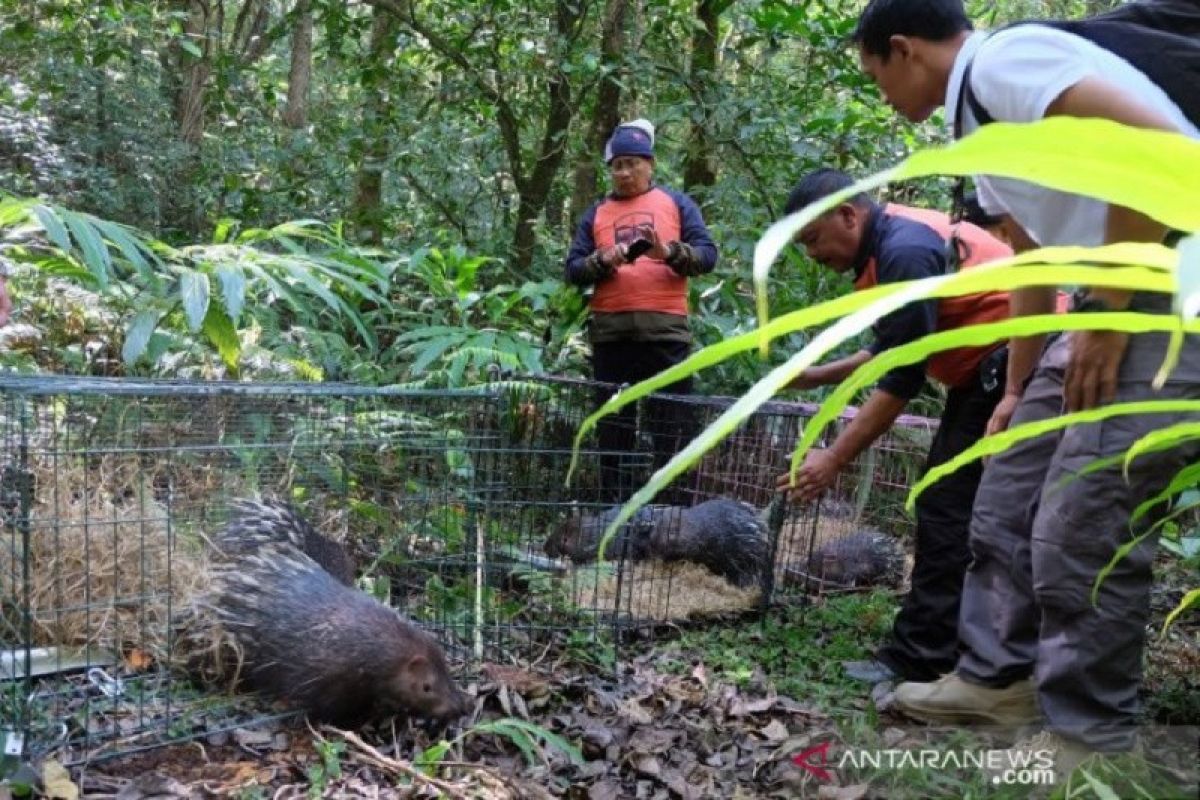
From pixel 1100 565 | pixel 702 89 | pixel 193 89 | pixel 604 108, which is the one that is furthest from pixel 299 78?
pixel 1100 565

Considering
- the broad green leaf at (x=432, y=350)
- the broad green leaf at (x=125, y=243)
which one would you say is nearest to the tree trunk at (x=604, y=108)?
the broad green leaf at (x=432, y=350)

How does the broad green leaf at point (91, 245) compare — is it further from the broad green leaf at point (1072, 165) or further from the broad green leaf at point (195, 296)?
the broad green leaf at point (1072, 165)

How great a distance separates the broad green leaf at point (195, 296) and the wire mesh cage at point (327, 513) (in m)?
0.41

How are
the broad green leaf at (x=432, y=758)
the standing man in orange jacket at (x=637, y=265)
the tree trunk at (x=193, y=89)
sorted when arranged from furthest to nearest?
the tree trunk at (x=193, y=89) < the standing man in orange jacket at (x=637, y=265) < the broad green leaf at (x=432, y=758)

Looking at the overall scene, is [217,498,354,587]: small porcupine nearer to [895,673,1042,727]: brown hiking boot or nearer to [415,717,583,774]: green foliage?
[415,717,583,774]: green foliage

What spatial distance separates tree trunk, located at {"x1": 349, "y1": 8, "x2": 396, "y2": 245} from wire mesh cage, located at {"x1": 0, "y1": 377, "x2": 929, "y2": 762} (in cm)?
460

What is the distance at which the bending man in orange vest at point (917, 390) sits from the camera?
10.9 feet

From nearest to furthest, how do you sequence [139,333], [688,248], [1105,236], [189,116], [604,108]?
1. [1105,236]
2. [139,333]
3. [688,248]
4. [604,108]
5. [189,116]

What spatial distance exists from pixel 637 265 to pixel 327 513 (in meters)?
2.12

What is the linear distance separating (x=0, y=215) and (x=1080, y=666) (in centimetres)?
296

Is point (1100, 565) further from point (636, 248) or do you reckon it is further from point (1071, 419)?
point (636, 248)

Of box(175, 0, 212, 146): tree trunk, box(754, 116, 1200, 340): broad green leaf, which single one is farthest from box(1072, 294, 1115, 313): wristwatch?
box(175, 0, 212, 146): tree trunk

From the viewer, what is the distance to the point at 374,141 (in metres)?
8.57

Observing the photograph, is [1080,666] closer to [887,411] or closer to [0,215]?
[887,411]
